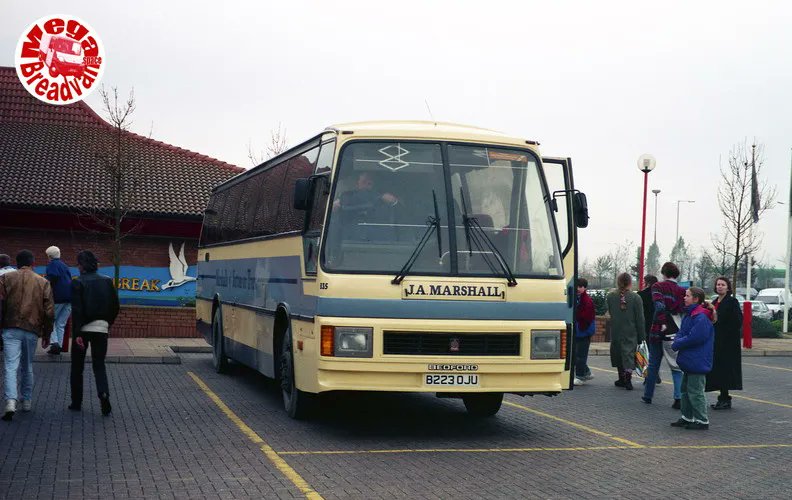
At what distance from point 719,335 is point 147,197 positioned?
24961 mm

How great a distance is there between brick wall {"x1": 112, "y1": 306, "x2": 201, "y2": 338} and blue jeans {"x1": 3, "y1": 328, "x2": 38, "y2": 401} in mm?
13945

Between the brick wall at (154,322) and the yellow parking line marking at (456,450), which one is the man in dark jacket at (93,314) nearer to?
the yellow parking line marking at (456,450)

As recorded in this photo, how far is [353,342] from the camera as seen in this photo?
9.98 m

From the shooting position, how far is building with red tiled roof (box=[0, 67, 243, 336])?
3391cm

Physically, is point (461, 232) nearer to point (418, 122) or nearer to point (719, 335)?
point (418, 122)

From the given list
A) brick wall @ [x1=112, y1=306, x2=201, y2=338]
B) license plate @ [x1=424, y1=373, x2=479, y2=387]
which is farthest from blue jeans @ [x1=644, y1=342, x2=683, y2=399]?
brick wall @ [x1=112, y1=306, x2=201, y2=338]

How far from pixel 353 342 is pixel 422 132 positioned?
235 centimetres

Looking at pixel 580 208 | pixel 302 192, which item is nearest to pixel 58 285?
pixel 302 192

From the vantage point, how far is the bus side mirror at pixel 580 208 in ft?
36.7

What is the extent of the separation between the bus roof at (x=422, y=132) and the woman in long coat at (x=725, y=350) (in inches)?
189

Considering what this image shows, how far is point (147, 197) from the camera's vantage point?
35750mm

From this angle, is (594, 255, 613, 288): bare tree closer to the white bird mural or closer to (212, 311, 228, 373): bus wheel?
the white bird mural

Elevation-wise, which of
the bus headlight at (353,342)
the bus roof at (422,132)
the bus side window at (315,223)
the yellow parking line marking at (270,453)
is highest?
the bus roof at (422,132)

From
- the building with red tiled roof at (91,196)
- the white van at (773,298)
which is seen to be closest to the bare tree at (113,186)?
the building with red tiled roof at (91,196)
